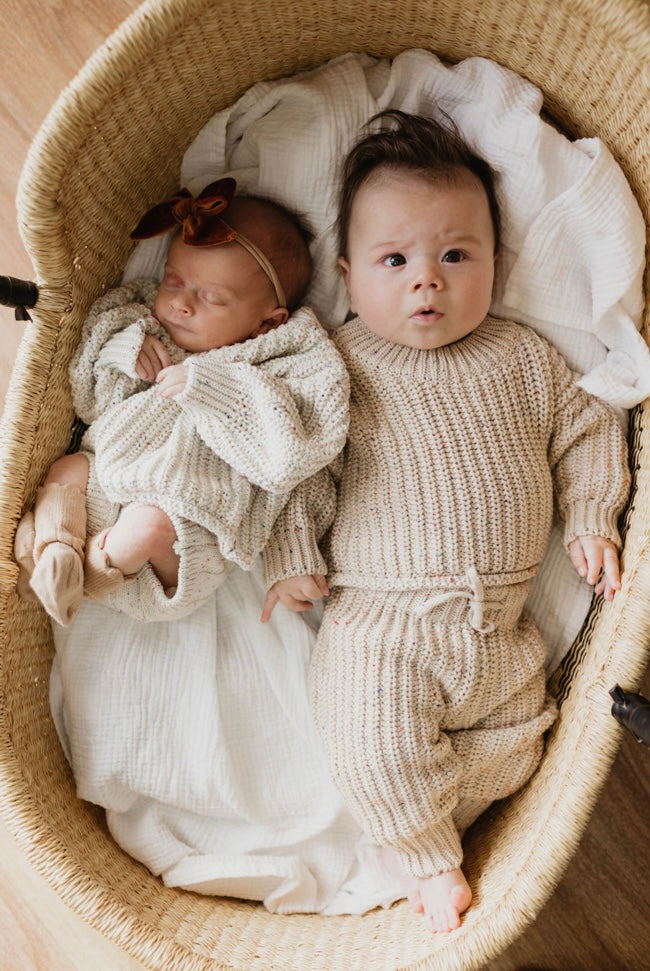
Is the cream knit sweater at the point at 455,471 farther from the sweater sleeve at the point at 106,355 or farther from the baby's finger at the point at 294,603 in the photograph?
the sweater sleeve at the point at 106,355

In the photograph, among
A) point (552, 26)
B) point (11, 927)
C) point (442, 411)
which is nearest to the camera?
point (552, 26)

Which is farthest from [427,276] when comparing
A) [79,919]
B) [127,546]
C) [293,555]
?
[79,919]

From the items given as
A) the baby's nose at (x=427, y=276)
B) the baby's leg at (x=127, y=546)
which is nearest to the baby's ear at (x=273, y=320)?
the baby's nose at (x=427, y=276)

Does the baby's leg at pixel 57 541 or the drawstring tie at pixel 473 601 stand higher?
the baby's leg at pixel 57 541

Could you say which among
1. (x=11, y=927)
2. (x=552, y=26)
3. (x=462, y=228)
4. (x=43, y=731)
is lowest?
(x=11, y=927)

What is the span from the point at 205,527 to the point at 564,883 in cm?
91

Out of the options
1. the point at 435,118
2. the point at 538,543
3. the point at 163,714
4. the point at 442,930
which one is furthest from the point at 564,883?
the point at 435,118

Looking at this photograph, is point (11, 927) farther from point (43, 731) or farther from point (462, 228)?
point (462, 228)

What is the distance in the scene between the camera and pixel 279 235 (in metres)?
1.23

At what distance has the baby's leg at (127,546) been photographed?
3.57 ft

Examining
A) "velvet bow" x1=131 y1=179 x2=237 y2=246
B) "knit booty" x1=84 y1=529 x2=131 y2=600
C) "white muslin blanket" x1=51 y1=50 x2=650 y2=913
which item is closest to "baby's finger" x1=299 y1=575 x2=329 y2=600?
Answer: "white muslin blanket" x1=51 y1=50 x2=650 y2=913

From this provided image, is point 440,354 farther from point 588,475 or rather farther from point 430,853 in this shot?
point 430,853

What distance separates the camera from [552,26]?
1083 mm

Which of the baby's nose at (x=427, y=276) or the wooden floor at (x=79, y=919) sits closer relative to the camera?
the baby's nose at (x=427, y=276)
